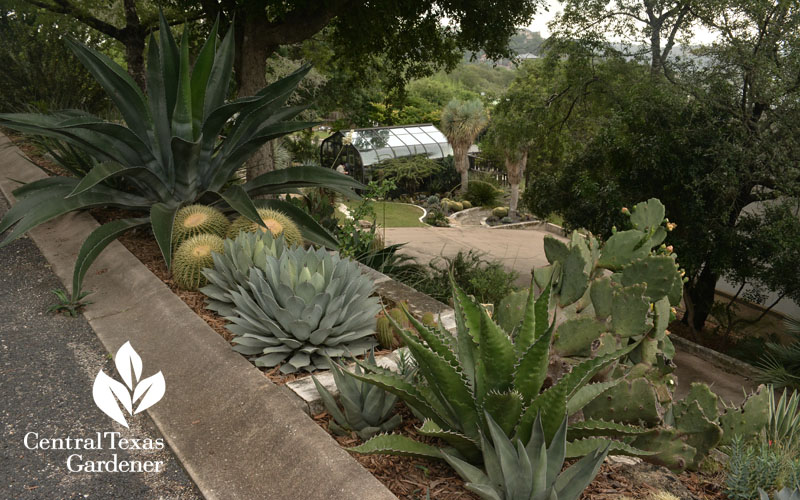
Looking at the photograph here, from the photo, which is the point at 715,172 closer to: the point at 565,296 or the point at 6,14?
the point at 565,296

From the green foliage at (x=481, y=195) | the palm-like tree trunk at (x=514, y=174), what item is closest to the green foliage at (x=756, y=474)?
the palm-like tree trunk at (x=514, y=174)

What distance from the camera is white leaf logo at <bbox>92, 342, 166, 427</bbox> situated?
295 cm

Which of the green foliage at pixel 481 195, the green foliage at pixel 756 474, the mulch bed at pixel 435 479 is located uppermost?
the green foliage at pixel 756 474

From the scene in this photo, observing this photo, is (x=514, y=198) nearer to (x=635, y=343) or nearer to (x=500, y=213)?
(x=500, y=213)

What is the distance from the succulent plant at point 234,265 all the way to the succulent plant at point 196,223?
56cm

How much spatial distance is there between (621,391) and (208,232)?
3.36m

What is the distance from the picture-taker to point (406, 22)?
940 centimetres

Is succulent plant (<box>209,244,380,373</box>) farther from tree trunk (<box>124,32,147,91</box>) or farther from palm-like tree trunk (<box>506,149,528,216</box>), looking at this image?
palm-like tree trunk (<box>506,149,528,216</box>)

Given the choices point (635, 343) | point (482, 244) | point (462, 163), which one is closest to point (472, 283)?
point (635, 343)

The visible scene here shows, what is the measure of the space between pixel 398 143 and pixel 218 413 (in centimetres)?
2515

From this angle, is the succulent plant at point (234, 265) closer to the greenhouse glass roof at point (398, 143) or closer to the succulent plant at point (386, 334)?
the succulent plant at point (386, 334)

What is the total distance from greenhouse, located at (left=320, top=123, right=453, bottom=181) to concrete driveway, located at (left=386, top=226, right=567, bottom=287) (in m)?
7.12

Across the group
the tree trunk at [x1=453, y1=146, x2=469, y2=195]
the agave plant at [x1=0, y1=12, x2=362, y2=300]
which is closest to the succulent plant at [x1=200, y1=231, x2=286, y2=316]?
the agave plant at [x1=0, y1=12, x2=362, y2=300]

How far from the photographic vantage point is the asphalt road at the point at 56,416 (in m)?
2.41
